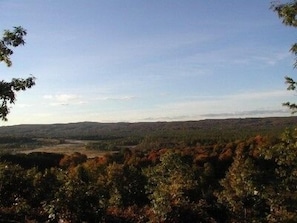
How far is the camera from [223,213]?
30.7 metres

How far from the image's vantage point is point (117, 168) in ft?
245

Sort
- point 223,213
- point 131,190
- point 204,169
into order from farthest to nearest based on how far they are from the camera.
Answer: point 204,169 → point 131,190 → point 223,213

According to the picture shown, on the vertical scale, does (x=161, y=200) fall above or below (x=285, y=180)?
below

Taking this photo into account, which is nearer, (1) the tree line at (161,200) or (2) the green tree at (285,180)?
(2) the green tree at (285,180)

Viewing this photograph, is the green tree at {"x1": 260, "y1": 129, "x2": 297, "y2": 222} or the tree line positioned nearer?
the green tree at {"x1": 260, "y1": 129, "x2": 297, "y2": 222}

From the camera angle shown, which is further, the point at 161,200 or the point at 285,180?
the point at 285,180

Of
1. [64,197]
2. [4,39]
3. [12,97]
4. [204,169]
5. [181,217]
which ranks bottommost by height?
[204,169]

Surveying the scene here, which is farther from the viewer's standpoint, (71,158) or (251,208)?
(71,158)

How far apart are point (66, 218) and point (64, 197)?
115cm

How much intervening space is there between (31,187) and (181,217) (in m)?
13.8

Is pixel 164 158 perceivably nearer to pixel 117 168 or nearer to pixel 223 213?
pixel 117 168

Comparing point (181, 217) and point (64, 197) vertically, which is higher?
point (64, 197)

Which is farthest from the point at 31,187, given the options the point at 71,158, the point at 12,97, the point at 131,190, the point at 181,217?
the point at 71,158

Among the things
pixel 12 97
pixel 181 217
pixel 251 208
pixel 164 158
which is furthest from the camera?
pixel 164 158
